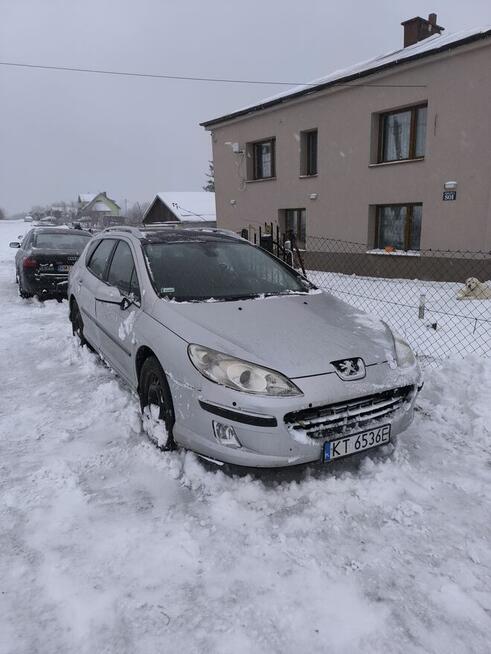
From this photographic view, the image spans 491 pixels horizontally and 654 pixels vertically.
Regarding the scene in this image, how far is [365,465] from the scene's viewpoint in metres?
3.20

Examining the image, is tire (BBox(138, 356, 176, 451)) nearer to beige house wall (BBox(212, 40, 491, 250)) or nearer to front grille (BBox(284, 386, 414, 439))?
front grille (BBox(284, 386, 414, 439))

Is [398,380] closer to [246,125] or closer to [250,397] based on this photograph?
[250,397]

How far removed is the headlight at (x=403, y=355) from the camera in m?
3.31

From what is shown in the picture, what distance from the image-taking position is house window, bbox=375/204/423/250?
12.9m

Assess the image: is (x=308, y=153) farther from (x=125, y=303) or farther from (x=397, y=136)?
(x=125, y=303)

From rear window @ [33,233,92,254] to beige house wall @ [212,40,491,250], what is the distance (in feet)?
26.7

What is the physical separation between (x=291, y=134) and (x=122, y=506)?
50.3 ft

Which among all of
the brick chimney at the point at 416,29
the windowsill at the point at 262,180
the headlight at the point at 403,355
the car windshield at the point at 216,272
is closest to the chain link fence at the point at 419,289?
the headlight at the point at 403,355

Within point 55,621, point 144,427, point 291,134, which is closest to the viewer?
point 55,621

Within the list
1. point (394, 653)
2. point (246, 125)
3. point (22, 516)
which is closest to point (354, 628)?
point (394, 653)

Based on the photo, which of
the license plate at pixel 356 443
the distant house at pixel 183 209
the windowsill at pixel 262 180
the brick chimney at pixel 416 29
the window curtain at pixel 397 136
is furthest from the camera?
the distant house at pixel 183 209

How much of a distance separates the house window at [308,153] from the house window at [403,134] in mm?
2788

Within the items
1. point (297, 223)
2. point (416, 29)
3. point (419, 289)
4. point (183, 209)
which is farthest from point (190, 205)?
point (419, 289)

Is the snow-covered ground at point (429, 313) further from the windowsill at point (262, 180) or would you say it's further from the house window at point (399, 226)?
the windowsill at point (262, 180)
